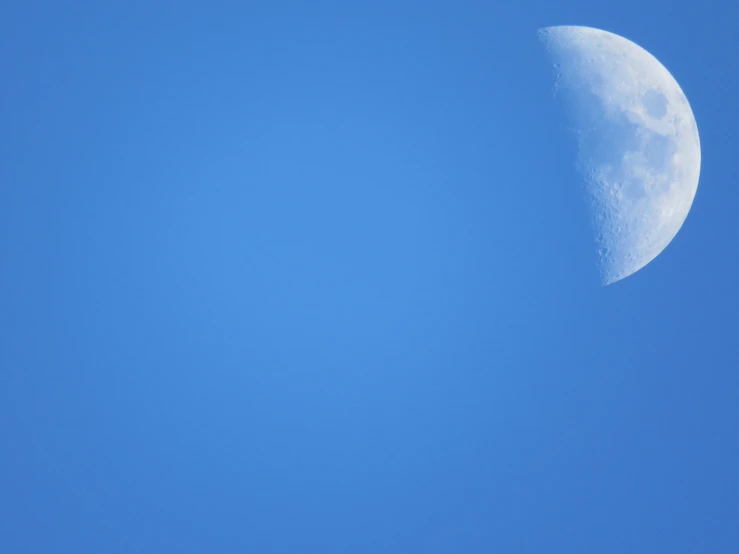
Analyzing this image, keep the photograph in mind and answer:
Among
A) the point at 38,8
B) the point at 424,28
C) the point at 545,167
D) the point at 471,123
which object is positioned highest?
the point at 38,8

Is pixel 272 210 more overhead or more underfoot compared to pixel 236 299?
more overhead

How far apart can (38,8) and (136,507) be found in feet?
6.08

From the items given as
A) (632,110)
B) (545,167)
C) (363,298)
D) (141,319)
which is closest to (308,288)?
(363,298)

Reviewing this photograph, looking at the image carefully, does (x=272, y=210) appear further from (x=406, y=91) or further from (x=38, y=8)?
(x=38, y=8)

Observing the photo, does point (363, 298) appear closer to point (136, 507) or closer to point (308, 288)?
point (308, 288)

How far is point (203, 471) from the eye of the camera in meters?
2.38

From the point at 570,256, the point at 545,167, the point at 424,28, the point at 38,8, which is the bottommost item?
the point at 570,256

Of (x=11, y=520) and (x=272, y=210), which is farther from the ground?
(x=272, y=210)

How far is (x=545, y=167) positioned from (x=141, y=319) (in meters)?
1.56

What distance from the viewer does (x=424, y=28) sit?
2.33 meters

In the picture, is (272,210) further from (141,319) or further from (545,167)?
(545,167)

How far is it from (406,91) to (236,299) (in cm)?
100

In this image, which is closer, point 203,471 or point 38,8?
point 38,8

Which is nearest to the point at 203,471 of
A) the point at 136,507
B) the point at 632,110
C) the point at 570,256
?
the point at 136,507
